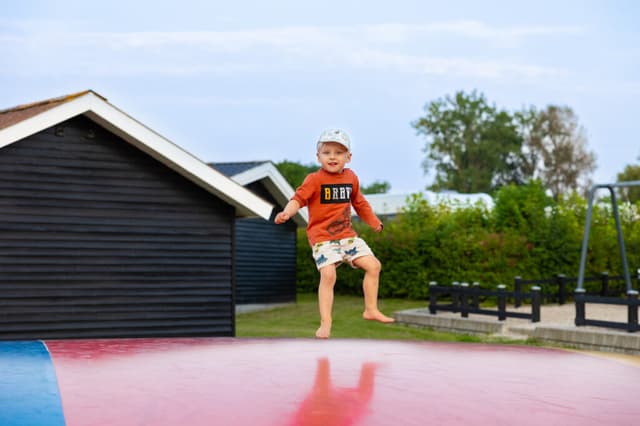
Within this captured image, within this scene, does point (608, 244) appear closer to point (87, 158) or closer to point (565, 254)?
point (565, 254)

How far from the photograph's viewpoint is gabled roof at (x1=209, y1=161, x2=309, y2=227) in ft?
74.1

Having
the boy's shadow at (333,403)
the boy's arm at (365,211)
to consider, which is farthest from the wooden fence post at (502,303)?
the boy's shadow at (333,403)

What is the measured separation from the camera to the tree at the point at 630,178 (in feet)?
170

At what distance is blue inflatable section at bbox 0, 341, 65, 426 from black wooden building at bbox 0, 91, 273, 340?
8.09 meters

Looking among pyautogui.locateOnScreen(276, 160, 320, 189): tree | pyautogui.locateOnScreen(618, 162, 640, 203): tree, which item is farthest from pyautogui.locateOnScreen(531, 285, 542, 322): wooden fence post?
pyautogui.locateOnScreen(276, 160, 320, 189): tree

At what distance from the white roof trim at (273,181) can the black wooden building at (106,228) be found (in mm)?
8424

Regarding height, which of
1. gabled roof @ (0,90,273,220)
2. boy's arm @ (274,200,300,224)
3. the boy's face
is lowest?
boy's arm @ (274,200,300,224)

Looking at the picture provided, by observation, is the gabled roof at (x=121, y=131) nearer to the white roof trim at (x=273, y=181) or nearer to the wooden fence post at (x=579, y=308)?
the wooden fence post at (x=579, y=308)

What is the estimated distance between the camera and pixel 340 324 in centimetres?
1834

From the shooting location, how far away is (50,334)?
40.5ft

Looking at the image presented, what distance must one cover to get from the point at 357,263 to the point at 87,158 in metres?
8.37

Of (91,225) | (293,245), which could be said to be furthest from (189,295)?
(293,245)

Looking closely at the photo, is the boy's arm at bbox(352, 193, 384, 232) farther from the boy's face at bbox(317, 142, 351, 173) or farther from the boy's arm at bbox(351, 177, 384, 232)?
the boy's face at bbox(317, 142, 351, 173)

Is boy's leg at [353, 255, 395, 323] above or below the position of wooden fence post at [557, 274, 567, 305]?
above
